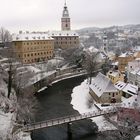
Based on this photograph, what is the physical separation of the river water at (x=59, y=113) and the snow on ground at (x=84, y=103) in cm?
81

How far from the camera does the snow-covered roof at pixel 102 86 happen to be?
48.7 metres

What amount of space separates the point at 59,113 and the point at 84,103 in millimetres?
6152

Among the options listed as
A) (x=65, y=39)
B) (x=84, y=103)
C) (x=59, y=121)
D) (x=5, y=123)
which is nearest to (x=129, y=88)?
(x=84, y=103)

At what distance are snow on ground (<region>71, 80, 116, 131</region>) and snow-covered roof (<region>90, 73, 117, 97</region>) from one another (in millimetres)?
2089

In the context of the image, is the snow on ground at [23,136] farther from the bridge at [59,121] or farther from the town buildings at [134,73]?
the town buildings at [134,73]

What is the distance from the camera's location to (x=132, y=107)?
39406mm

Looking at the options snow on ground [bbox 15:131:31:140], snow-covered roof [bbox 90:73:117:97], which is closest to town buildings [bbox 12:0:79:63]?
snow-covered roof [bbox 90:73:117:97]

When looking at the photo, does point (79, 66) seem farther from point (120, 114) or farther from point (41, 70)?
point (120, 114)

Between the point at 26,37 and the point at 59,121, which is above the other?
the point at 26,37

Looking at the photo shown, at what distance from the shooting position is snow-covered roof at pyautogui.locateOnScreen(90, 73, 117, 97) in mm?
48656

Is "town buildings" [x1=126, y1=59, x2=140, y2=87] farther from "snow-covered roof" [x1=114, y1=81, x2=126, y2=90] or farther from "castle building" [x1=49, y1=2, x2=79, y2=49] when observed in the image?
"castle building" [x1=49, y1=2, x2=79, y2=49]

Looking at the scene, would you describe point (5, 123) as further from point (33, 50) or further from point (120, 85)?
A: point (33, 50)

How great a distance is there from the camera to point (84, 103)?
49.8m

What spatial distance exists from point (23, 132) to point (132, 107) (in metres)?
14.0
